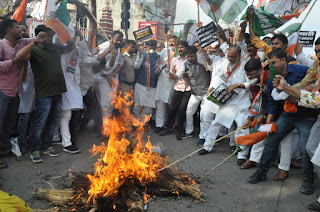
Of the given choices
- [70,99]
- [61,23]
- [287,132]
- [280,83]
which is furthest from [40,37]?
[287,132]

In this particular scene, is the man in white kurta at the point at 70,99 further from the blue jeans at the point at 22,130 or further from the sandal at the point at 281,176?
the sandal at the point at 281,176

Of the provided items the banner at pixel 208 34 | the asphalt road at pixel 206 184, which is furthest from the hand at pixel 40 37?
the banner at pixel 208 34

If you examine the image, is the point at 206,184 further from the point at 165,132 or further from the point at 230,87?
the point at 165,132

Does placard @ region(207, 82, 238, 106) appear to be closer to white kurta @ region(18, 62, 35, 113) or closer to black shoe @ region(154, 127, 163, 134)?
black shoe @ region(154, 127, 163, 134)

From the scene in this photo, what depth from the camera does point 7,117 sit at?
468cm

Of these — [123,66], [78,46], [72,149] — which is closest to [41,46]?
[78,46]

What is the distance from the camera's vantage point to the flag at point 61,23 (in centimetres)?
457

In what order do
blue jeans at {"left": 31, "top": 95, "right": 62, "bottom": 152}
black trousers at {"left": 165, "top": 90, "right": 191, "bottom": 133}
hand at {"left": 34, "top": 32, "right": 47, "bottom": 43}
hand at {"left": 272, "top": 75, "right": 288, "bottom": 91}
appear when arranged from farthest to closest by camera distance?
black trousers at {"left": 165, "top": 90, "right": 191, "bottom": 133}
blue jeans at {"left": 31, "top": 95, "right": 62, "bottom": 152}
hand at {"left": 34, "top": 32, "right": 47, "bottom": 43}
hand at {"left": 272, "top": 75, "right": 288, "bottom": 91}

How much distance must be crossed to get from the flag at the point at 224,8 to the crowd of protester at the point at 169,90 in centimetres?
36

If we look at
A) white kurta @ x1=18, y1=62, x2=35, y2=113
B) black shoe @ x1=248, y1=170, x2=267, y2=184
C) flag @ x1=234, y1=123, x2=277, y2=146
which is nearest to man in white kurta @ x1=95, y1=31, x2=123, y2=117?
white kurta @ x1=18, y1=62, x2=35, y2=113

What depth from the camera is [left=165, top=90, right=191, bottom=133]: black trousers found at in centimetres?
684

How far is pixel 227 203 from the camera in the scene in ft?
12.1

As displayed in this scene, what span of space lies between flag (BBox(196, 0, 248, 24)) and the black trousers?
84.1 inches

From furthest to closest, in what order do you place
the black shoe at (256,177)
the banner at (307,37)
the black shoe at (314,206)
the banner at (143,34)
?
the banner at (143,34), the banner at (307,37), the black shoe at (256,177), the black shoe at (314,206)
